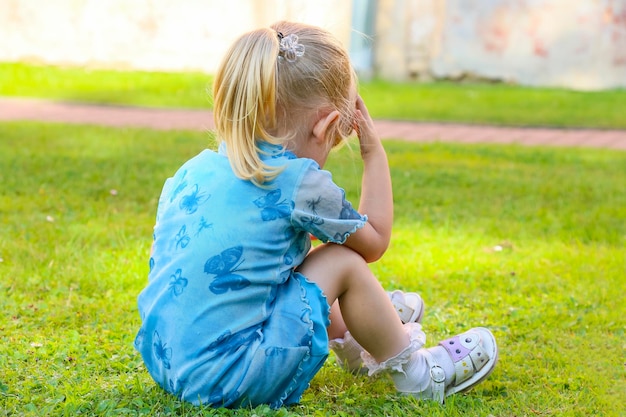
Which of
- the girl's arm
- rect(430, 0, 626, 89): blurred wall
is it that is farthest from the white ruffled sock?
rect(430, 0, 626, 89): blurred wall

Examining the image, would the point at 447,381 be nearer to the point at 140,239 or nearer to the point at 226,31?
the point at 140,239

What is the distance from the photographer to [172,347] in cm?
215

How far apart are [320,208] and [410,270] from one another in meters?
1.46

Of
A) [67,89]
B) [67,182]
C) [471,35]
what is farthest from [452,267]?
[471,35]

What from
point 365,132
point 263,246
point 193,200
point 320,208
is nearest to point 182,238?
point 193,200

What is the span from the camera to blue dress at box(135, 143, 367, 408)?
212cm

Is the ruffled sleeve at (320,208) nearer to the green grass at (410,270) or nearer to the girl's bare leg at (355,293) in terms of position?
the girl's bare leg at (355,293)

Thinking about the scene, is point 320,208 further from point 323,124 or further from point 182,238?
point 182,238

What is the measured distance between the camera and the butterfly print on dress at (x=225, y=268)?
6.95ft

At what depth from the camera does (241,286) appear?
7.00 feet

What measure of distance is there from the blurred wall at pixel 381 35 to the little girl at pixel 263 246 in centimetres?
807

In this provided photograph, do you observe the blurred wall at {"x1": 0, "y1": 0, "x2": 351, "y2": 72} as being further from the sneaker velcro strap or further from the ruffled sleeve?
the ruffled sleeve

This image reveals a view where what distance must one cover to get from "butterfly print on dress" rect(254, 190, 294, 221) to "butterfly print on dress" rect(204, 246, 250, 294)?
103 mm

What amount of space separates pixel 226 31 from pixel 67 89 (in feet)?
8.40
